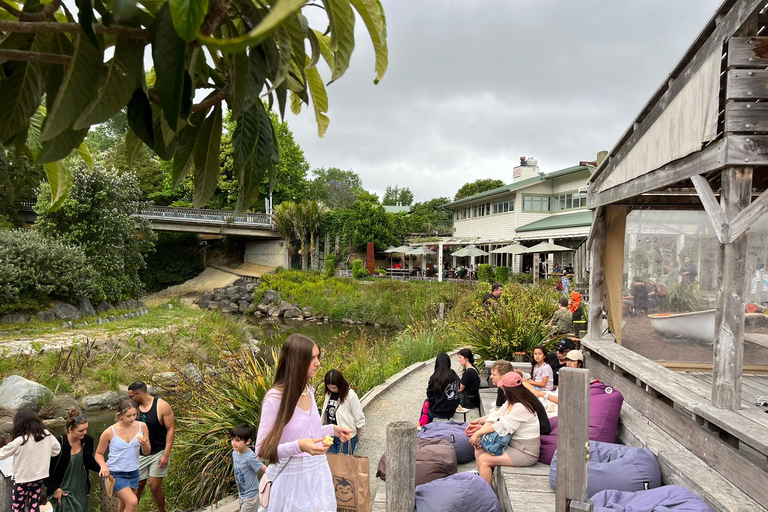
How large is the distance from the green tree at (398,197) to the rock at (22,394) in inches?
3059

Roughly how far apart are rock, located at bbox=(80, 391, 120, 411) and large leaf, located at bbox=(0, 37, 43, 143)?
440 inches

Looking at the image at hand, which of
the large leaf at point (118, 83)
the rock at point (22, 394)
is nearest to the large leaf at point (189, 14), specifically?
the large leaf at point (118, 83)

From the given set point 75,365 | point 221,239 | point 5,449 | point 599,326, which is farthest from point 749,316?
point 221,239

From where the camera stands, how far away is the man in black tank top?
16.1ft

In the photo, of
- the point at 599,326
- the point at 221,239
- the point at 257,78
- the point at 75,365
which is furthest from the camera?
the point at 221,239

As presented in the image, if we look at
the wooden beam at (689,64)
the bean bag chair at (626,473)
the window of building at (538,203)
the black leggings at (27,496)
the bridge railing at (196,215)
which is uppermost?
the window of building at (538,203)

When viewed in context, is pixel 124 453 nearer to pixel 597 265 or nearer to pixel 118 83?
pixel 118 83

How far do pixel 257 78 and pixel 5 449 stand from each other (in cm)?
495

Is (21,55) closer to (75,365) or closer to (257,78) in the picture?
(257,78)

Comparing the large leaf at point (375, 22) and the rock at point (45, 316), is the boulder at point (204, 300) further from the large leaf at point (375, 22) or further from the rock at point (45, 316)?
the large leaf at point (375, 22)

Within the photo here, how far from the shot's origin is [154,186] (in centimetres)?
3775

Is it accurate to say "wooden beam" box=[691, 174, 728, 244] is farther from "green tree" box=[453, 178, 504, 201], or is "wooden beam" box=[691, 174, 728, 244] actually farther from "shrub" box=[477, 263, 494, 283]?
"green tree" box=[453, 178, 504, 201]

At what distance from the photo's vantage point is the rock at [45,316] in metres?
14.8

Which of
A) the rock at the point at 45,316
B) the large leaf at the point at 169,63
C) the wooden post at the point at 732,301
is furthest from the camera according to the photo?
the rock at the point at 45,316
